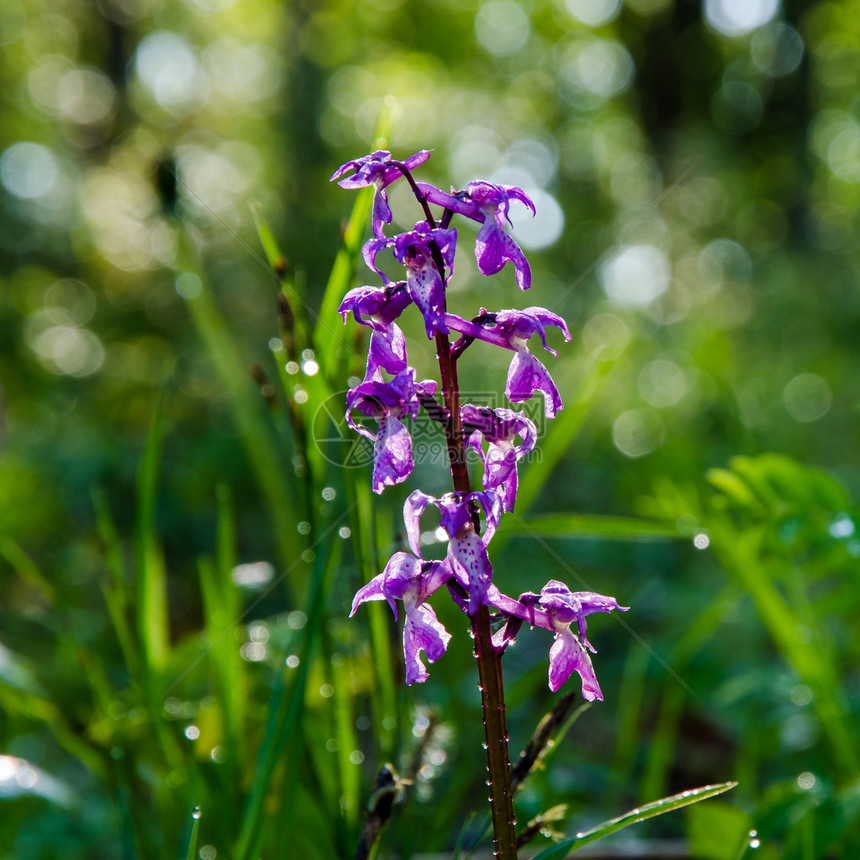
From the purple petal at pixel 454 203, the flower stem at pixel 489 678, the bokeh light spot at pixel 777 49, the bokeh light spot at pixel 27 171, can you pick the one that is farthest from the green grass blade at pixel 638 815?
the bokeh light spot at pixel 777 49

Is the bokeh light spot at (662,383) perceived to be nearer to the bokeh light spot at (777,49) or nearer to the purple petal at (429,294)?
the purple petal at (429,294)

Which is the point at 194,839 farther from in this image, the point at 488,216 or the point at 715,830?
the point at 715,830

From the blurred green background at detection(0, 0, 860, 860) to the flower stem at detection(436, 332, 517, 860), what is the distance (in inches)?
11.2

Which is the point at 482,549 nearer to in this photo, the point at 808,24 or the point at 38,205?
the point at 38,205

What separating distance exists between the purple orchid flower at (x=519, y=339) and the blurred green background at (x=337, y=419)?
26cm

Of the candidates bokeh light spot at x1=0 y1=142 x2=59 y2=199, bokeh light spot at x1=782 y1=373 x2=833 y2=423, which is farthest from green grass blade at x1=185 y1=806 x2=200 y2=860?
bokeh light spot at x1=0 y1=142 x2=59 y2=199

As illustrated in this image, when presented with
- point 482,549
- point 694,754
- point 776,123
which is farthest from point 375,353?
point 776,123

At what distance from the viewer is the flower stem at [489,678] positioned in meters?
0.72

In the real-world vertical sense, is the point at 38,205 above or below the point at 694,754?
above

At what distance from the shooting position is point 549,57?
13.0m

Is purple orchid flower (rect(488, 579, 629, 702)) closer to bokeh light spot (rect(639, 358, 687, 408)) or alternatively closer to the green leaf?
the green leaf

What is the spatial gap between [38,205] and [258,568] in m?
6.55

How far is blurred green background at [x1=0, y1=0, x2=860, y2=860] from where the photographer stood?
1.25 metres

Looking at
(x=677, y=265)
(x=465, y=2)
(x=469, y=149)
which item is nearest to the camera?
(x=677, y=265)
